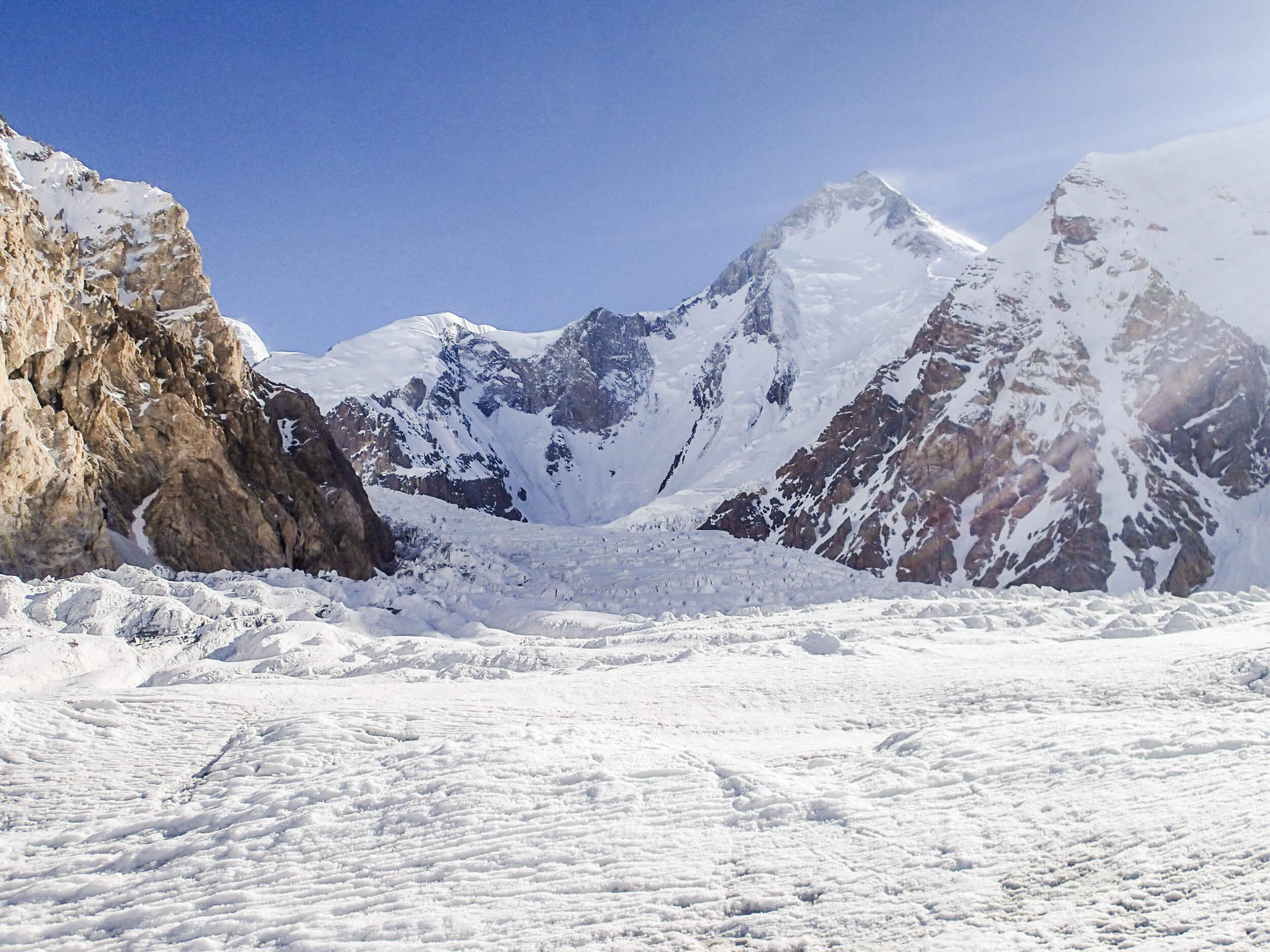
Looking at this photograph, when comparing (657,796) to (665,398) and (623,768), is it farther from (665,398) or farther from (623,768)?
(665,398)

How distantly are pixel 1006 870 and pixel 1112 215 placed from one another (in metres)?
106

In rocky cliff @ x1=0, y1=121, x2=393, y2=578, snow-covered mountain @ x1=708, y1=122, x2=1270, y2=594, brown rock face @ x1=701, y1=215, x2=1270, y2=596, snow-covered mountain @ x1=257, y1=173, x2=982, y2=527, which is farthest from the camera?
snow-covered mountain @ x1=257, y1=173, x2=982, y2=527

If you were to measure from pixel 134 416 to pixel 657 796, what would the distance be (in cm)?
2752

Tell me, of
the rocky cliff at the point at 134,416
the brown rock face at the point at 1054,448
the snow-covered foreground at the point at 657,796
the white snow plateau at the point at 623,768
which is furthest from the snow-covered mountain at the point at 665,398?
the snow-covered foreground at the point at 657,796

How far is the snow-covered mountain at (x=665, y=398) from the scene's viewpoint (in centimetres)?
13925

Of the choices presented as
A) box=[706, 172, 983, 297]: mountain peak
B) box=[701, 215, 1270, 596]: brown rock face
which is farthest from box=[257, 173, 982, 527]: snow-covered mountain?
box=[701, 215, 1270, 596]: brown rock face

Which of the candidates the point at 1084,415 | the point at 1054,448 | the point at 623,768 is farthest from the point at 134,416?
the point at 1084,415

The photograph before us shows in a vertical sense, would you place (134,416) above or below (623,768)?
above

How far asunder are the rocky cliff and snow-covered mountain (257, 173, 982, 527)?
263ft

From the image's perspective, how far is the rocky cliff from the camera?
23.0 meters

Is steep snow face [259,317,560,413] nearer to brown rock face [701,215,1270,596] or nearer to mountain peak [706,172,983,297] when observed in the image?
mountain peak [706,172,983,297]

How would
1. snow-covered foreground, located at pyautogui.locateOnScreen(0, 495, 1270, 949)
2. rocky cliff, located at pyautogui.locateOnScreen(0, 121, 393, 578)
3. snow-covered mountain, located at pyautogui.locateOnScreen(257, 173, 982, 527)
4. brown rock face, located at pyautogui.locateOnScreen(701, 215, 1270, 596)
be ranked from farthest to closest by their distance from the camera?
snow-covered mountain, located at pyautogui.locateOnScreen(257, 173, 982, 527)
brown rock face, located at pyautogui.locateOnScreen(701, 215, 1270, 596)
rocky cliff, located at pyautogui.locateOnScreen(0, 121, 393, 578)
snow-covered foreground, located at pyautogui.locateOnScreen(0, 495, 1270, 949)

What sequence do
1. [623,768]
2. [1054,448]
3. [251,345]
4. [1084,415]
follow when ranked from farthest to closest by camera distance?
[251,345] → [1084,415] → [1054,448] → [623,768]

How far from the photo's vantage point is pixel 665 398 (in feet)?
648
